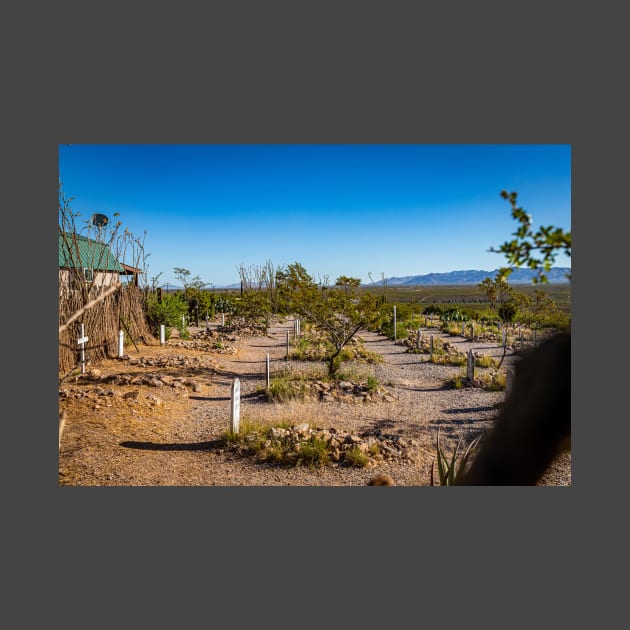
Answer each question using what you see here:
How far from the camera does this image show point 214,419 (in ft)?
16.1

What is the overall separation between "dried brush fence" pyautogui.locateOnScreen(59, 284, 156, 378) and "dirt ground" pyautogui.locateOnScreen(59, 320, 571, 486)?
27cm

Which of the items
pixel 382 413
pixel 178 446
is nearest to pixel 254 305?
pixel 382 413

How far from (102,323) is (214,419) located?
3158 mm

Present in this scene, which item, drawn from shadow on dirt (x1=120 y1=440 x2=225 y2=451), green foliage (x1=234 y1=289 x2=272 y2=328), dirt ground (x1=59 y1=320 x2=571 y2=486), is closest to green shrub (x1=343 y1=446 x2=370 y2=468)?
dirt ground (x1=59 y1=320 x2=571 y2=486)

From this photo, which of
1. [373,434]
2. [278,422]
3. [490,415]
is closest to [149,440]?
[278,422]

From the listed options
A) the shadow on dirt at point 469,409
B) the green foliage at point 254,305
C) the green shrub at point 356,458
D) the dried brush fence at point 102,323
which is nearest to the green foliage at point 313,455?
the green shrub at point 356,458

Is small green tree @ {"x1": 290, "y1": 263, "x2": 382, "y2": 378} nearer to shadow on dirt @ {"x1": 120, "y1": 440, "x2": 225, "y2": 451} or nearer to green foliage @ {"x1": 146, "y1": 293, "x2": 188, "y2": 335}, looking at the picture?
shadow on dirt @ {"x1": 120, "y1": 440, "x2": 225, "y2": 451}

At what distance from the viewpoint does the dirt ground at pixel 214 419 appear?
11.7 feet

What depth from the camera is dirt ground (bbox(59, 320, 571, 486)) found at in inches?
140

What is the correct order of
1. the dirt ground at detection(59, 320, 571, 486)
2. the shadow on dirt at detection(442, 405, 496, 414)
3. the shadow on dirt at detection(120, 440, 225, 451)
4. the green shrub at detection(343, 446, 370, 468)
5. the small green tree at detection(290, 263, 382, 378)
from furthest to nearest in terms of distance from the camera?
the small green tree at detection(290, 263, 382, 378) → the shadow on dirt at detection(442, 405, 496, 414) → the shadow on dirt at detection(120, 440, 225, 451) → the green shrub at detection(343, 446, 370, 468) → the dirt ground at detection(59, 320, 571, 486)

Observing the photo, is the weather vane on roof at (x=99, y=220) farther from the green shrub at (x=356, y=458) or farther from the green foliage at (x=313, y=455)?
the green shrub at (x=356, y=458)

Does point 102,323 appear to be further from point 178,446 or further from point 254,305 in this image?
point 254,305

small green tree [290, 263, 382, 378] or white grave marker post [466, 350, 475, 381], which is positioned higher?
small green tree [290, 263, 382, 378]

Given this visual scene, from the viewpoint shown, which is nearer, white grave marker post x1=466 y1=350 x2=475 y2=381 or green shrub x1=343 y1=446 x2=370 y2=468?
green shrub x1=343 y1=446 x2=370 y2=468
